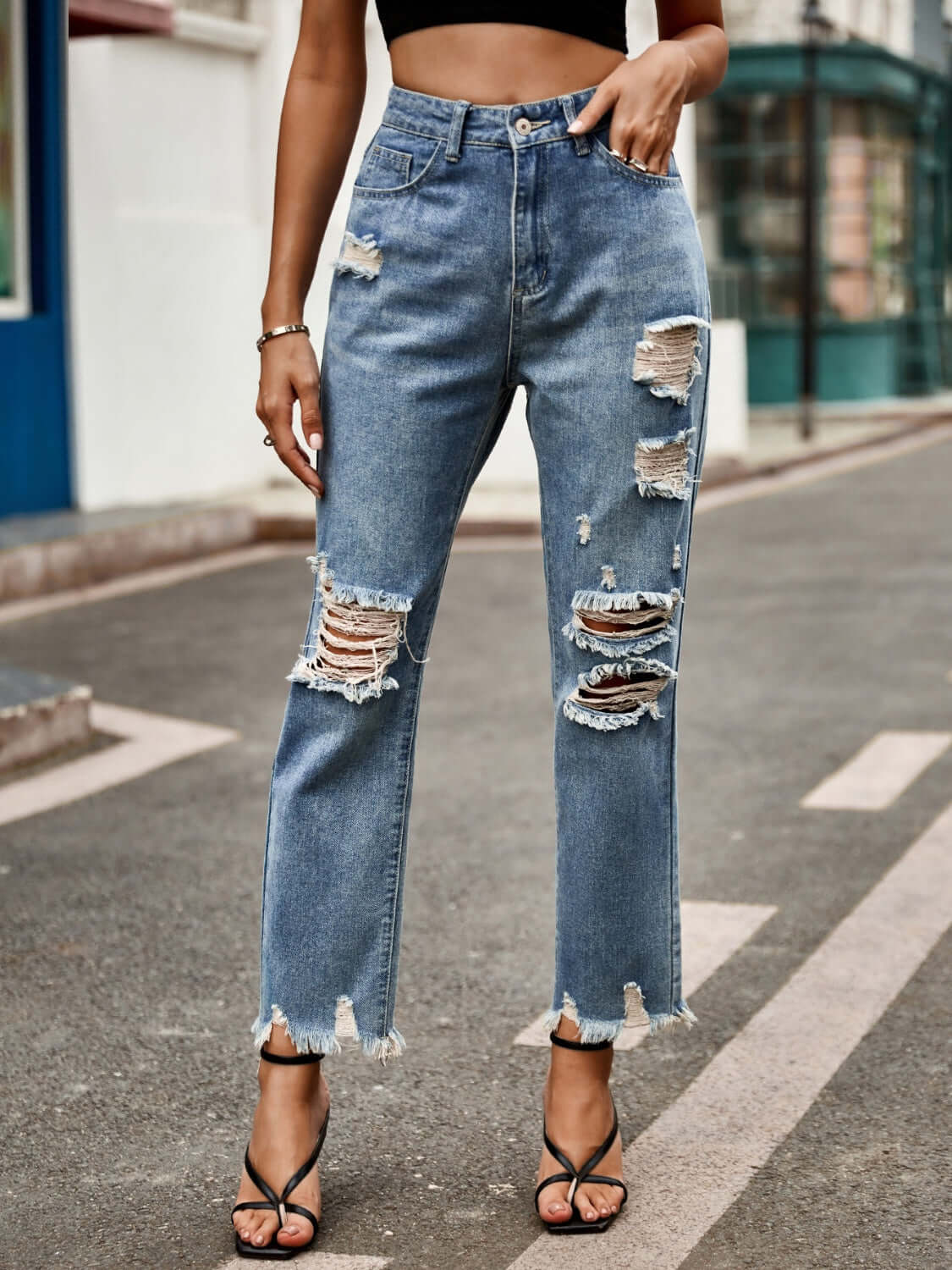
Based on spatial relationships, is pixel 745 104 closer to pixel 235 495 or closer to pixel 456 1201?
pixel 235 495

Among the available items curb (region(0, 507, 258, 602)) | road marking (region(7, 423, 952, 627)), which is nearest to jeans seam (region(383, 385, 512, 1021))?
road marking (region(7, 423, 952, 627))

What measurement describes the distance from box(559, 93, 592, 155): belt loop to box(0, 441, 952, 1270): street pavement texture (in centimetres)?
69

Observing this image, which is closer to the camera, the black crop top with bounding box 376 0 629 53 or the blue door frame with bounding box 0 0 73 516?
the black crop top with bounding box 376 0 629 53

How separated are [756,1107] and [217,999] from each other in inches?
38.8

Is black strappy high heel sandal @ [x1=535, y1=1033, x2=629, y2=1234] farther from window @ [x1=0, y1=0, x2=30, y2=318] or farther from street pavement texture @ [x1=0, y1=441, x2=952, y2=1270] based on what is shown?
window @ [x1=0, y1=0, x2=30, y2=318]

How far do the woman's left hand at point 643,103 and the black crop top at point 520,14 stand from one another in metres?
0.06

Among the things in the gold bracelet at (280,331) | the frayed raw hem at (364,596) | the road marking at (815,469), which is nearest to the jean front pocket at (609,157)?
the gold bracelet at (280,331)

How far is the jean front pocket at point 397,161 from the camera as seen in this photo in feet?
7.39

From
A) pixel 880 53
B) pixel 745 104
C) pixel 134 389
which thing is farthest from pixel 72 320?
pixel 880 53

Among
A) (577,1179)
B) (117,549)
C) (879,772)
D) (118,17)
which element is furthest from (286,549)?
(577,1179)

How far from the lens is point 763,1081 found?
2891 mm

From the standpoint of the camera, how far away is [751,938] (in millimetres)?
3648

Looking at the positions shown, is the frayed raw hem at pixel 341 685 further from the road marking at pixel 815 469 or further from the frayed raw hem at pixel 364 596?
the road marking at pixel 815 469

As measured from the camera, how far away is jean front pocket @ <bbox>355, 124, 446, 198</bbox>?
225cm
